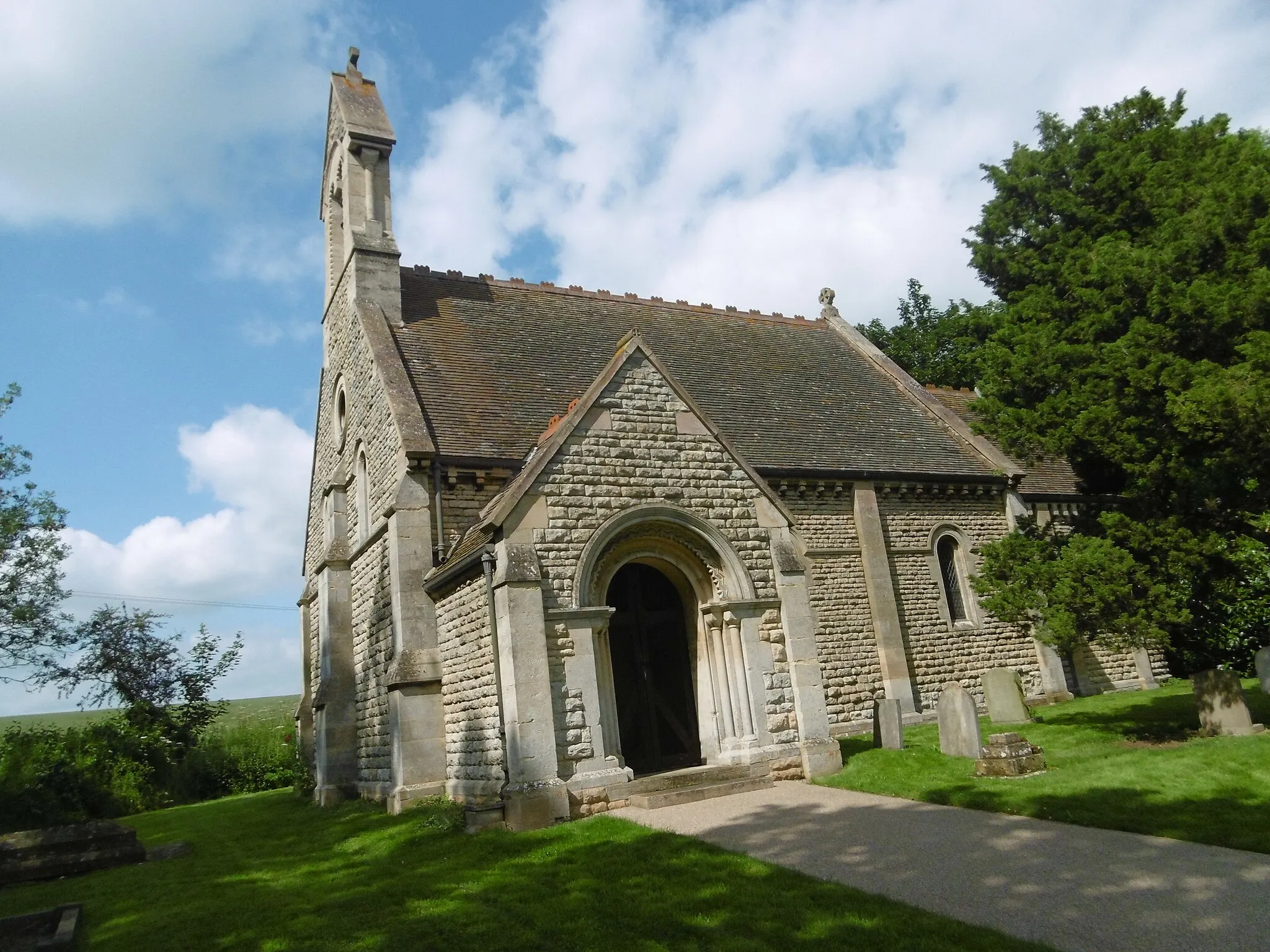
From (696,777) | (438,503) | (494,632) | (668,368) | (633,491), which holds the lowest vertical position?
(696,777)

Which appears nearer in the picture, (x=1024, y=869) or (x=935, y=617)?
(x=1024, y=869)

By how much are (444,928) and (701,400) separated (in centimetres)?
1359

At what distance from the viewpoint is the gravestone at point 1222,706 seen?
11.5 meters

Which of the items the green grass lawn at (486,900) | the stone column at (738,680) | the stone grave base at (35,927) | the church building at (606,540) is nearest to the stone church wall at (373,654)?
the church building at (606,540)

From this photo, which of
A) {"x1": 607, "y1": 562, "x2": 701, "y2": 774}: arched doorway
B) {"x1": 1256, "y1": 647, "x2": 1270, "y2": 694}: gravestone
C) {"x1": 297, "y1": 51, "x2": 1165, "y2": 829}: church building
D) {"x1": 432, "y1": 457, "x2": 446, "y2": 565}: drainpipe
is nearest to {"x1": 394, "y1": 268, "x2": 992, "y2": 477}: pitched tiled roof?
{"x1": 297, "y1": 51, "x2": 1165, "y2": 829}: church building

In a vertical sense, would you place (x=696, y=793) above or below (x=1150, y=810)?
above

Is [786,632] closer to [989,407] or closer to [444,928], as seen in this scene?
[989,407]

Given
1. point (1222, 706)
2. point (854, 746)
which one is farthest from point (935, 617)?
point (1222, 706)

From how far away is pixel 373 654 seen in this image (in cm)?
1509

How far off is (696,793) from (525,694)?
8.38ft

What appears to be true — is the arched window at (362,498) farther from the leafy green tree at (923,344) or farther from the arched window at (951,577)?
the leafy green tree at (923,344)

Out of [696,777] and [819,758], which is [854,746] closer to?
[819,758]

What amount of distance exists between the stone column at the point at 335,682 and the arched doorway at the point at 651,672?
5744mm

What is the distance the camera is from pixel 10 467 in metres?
28.5
